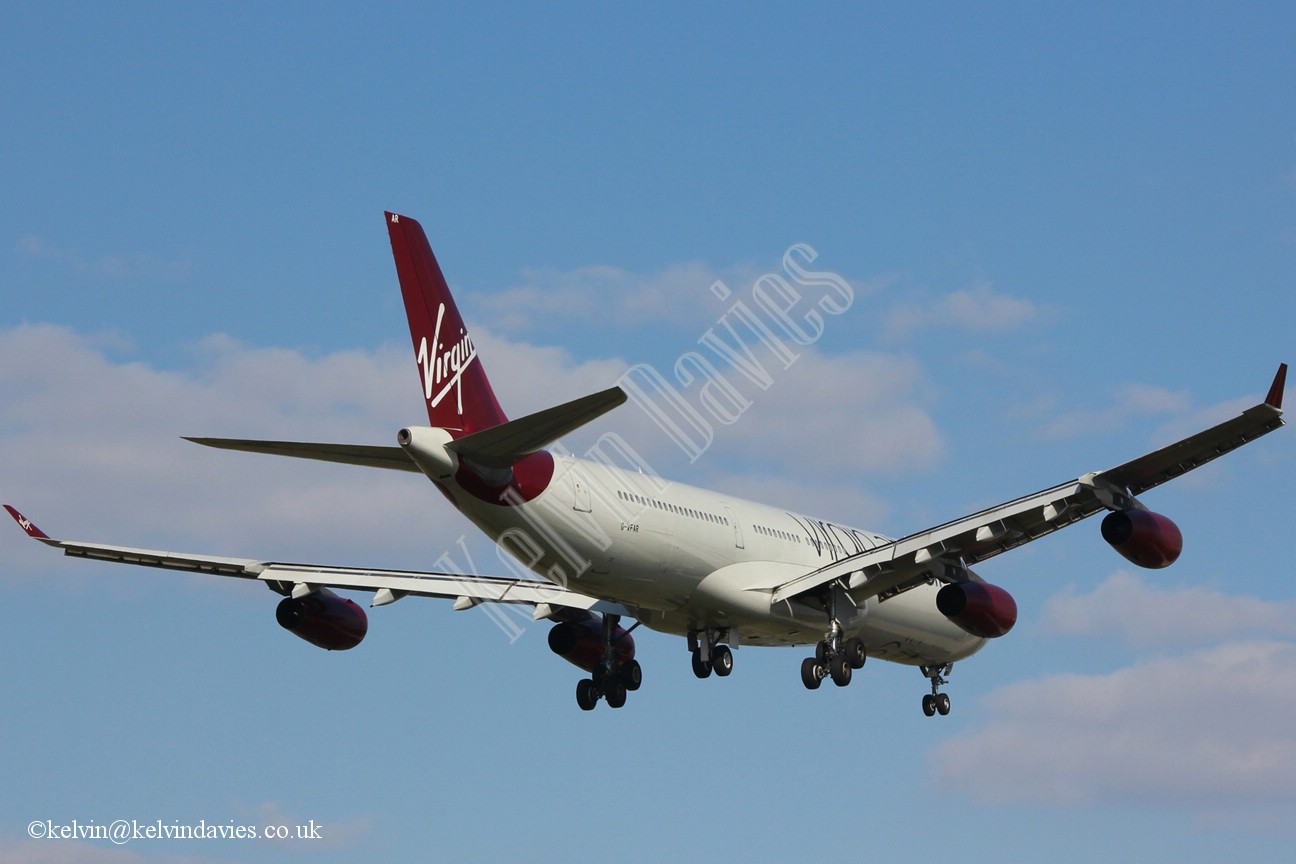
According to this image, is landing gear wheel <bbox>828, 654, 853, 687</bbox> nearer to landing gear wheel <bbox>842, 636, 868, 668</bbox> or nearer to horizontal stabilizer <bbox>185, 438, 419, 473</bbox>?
landing gear wheel <bbox>842, 636, 868, 668</bbox>

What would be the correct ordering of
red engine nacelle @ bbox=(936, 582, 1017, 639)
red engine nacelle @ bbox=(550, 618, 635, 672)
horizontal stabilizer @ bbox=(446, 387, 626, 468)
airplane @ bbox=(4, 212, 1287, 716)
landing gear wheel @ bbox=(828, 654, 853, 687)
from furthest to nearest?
red engine nacelle @ bbox=(550, 618, 635, 672) < landing gear wheel @ bbox=(828, 654, 853, 687) < red engine nacelle @ bbox=(936, 582, 1017, 639) < airplane @ bbox=(4, 212, 1287, 716) < horizontal stabilizer @ bbox=(446, 387, 626, 468)

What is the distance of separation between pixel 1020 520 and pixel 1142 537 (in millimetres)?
2651

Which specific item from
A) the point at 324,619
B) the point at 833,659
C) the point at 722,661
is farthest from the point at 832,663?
the point at 324,619

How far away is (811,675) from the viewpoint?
114 ft

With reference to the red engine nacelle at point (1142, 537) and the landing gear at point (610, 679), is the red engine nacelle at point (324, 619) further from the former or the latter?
the red engine nacelle at point (1142, 537)

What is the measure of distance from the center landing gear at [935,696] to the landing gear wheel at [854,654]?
6828 mm

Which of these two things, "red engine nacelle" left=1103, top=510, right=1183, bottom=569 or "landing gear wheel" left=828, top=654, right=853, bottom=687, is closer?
"red engine nacelle" left=1103, top=510, right=1183, bottom=569

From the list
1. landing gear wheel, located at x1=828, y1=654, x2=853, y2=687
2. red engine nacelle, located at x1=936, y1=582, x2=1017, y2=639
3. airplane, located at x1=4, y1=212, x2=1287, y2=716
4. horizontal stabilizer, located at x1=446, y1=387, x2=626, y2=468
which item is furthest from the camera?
landing gear wheel, located at x1=828, y1=654, x2=853, y2=687

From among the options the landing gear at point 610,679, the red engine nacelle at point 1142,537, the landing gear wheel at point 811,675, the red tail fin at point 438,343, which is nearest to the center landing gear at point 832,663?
the landing gear wheel at point 811,675

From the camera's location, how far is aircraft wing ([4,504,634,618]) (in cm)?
3459

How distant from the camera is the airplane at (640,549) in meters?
29.1

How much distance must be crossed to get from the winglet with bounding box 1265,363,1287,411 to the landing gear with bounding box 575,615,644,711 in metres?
13.6

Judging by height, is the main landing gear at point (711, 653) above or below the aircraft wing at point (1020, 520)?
below

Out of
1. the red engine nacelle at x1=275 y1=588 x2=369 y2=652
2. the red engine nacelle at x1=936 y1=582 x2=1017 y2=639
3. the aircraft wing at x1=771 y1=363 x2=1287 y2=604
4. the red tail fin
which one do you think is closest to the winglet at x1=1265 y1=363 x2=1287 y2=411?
the aircraft wing at x1=771 y1=363 x2=1287 y2=604
